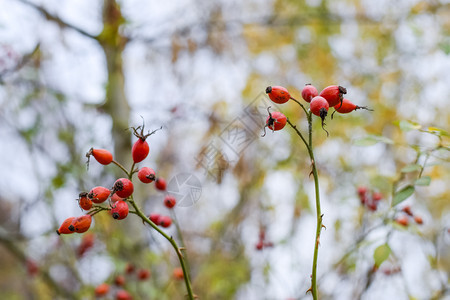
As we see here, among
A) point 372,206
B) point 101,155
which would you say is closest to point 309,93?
point 101,155

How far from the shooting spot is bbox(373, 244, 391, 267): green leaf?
1.19 meters

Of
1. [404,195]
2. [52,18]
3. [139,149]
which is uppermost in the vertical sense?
[52,18]

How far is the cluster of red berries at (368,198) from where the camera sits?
77.2 inches

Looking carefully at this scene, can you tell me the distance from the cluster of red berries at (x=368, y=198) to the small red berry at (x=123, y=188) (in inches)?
54.9

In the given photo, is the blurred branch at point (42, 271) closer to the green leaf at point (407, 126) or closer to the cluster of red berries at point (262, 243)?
the cluster of red berries at point (262, 243)

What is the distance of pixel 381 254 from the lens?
3.96 feet

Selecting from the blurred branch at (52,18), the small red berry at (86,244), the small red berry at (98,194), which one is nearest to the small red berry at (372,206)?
the small red berry at (98,194)

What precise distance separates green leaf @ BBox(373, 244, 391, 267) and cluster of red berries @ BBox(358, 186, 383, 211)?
73cm

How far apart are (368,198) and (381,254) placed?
0.89 m

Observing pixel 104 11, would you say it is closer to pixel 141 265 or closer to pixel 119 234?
pixel 119 234

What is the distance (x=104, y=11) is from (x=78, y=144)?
117cm

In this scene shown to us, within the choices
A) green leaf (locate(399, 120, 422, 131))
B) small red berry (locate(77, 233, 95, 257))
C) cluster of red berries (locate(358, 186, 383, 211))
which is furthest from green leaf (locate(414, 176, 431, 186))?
small red berry (locate(77, 233, 95, 257))

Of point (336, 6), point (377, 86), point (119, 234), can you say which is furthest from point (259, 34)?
point (119, 234)

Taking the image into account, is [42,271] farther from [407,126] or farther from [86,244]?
[407,126]
